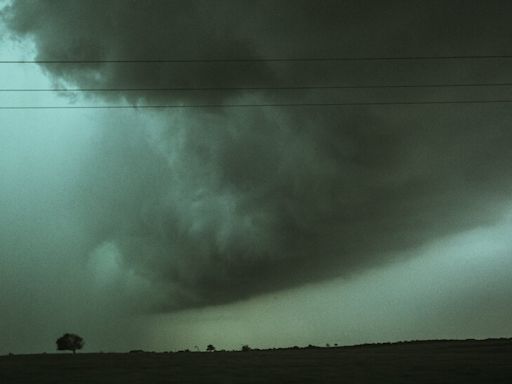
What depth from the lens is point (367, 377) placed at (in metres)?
56.6

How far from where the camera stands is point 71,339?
19950 centimetres

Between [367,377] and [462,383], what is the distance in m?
10.2

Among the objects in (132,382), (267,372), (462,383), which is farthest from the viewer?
(267,372)

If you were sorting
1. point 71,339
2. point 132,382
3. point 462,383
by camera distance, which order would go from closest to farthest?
point 462,383 → point 132,382 → point 71,339

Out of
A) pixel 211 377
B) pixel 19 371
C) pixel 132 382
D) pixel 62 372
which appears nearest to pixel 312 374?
pixel 211 377

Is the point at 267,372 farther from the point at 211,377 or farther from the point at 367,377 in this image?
the point at 367,377

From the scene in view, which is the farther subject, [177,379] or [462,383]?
[177,379]

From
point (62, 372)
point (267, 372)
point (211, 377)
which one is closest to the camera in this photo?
point (211, 377)

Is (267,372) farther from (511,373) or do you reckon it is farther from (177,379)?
(511,373)

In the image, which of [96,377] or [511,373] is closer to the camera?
[511,373]

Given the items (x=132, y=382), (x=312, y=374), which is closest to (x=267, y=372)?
(x=312, y=374)

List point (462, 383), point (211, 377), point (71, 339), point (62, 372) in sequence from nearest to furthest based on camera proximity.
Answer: point (462, 383) < point (211, 377) < point (62, 372) < point (71, 339)

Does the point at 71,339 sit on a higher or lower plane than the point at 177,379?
higher

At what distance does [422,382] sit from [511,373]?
1254cm
